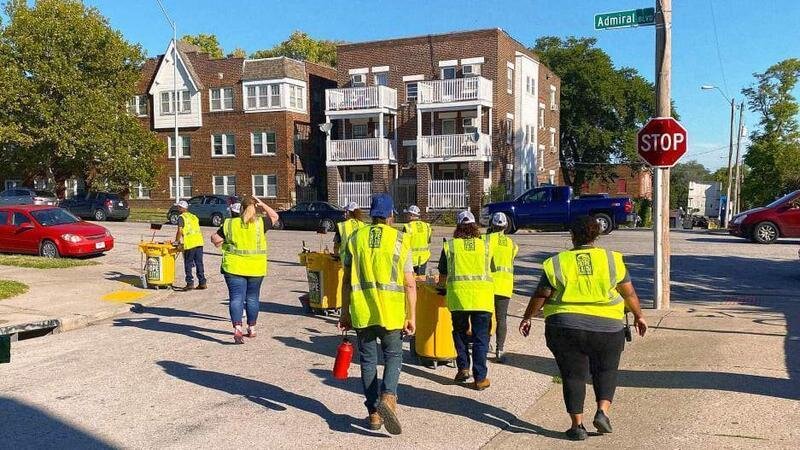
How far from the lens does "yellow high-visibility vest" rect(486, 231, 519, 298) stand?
7.43 m

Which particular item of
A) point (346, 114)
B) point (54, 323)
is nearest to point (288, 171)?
point (346, 114)

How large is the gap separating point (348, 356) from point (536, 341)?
4321mm

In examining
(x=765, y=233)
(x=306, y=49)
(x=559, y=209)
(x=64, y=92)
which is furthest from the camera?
(x=306, y=49)

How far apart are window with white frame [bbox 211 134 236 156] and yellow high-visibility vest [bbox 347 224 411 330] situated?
1580 inches

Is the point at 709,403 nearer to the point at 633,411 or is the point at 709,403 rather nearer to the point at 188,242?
the point at 633,411

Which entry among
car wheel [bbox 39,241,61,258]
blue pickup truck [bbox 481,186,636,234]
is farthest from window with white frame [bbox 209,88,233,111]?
car wheel [bbox 39,241,61,258]

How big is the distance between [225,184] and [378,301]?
134 feet

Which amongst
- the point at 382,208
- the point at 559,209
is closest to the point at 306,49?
the point at 559,209

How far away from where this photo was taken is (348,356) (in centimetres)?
562

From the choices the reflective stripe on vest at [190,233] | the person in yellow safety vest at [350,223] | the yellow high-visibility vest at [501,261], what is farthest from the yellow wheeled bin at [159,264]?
the yellow high-visibility vest at [501,261]

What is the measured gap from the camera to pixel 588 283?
17.6 feet

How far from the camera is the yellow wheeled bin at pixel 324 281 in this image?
10766mm

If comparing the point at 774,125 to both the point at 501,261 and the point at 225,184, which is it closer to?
the point at 225,184

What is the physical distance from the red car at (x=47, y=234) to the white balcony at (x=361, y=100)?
21025 millimetres
